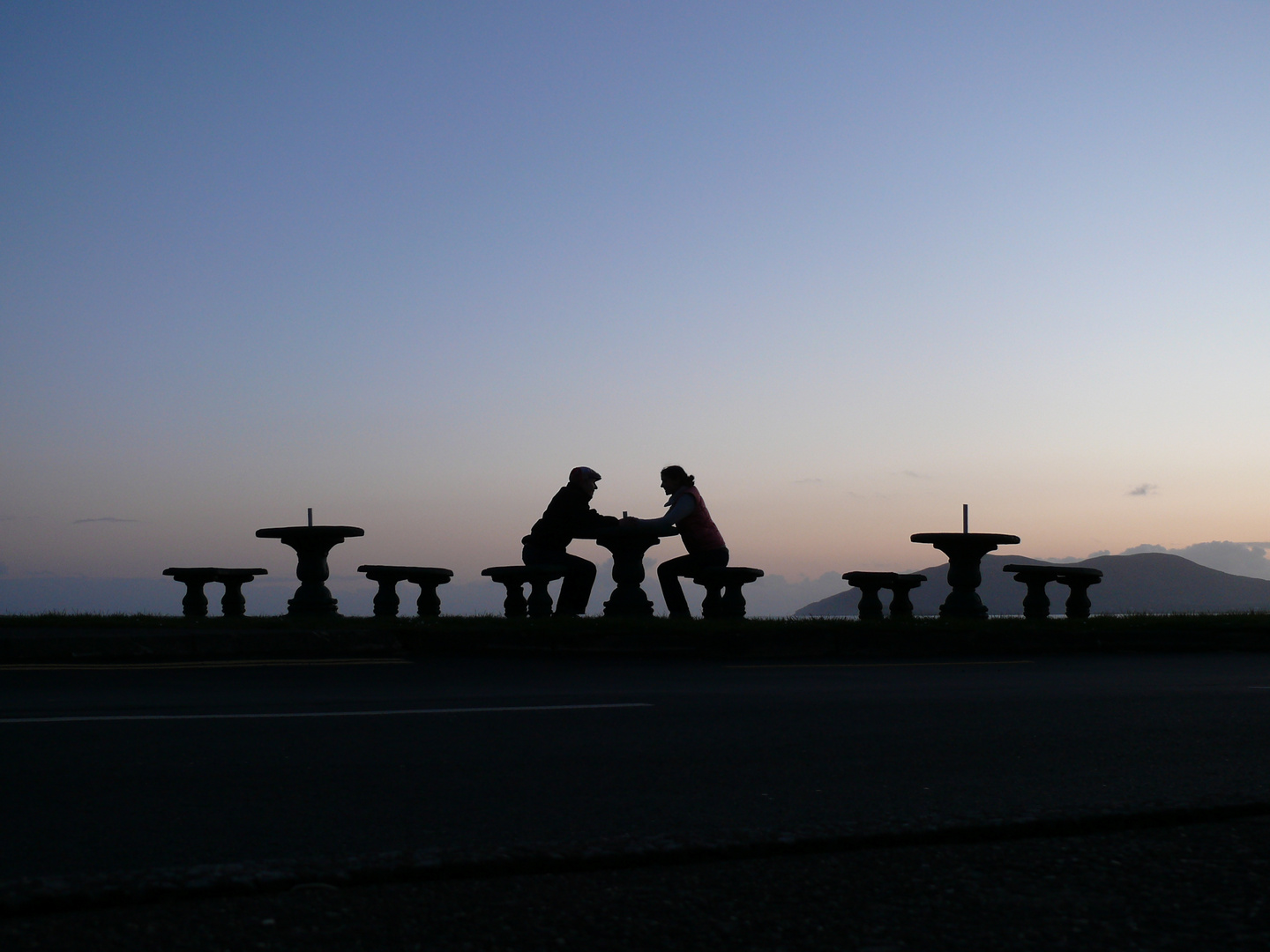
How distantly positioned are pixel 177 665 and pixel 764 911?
8205mm

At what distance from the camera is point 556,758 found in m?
4.82

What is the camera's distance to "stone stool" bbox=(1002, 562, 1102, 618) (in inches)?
636

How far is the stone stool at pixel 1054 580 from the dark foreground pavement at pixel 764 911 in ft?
45.0

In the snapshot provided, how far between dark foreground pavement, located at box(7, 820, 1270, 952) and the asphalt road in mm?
422

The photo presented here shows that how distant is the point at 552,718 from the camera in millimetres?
6082

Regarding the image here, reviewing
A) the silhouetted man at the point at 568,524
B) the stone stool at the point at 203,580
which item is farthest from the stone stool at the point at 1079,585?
the stone stool at the point at 203,580

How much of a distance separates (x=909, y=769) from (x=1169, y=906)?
6.25 feet

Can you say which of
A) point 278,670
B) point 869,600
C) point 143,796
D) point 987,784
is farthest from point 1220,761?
point 869,600

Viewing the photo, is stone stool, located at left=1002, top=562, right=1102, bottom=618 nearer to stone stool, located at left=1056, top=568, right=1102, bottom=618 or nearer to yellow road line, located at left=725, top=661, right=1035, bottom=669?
stone stool, located at left=1056, top=568, right=1102, bottom=618

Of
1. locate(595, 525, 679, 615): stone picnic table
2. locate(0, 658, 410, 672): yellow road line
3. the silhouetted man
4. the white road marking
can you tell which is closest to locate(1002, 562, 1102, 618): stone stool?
locate(595, 525, 679, 615): stone picnic table

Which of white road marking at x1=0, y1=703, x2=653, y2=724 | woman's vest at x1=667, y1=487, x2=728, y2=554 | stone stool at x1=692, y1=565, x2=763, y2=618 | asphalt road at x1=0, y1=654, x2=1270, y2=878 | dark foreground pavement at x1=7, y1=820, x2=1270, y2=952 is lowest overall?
dark foreground pavement at x1=7, y1=820, x2=1270, y2=952

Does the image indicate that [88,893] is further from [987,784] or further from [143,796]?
[987,784]

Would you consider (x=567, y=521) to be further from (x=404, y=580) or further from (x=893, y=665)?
(x=893, y=665)

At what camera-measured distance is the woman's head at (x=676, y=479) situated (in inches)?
578
